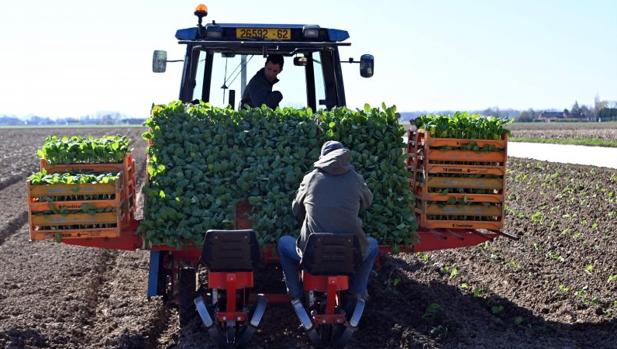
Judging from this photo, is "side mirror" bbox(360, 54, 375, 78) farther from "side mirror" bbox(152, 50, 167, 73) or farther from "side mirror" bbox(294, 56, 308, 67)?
"side mirror" bbox(152, 50, 167, 73)

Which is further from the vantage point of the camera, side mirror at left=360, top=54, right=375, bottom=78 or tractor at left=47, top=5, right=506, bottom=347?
side mirror at left=360, top=54, right=375, bottom=78

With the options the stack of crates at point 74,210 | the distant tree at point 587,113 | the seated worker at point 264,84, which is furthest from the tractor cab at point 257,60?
the distant tree at point 587,113

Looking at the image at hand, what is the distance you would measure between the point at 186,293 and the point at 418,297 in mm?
2370

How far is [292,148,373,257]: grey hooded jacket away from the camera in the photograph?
689 centimetres

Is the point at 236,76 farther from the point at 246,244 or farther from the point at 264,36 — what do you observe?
the point at 246,244

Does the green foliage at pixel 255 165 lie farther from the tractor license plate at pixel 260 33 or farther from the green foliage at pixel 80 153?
the tractor license plate at pixel 260 33

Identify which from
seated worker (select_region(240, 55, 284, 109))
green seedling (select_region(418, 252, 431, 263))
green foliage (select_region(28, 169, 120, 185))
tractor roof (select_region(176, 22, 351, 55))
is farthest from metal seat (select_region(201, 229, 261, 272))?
green seedling (select_region(418, 252, 431, 263))

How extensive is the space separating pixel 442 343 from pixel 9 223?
1000 centimetres

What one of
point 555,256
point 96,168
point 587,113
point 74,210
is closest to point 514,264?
point 555,256

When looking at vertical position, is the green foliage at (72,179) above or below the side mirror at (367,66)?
below

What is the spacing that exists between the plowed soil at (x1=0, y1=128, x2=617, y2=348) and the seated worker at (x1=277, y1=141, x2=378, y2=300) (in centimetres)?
79

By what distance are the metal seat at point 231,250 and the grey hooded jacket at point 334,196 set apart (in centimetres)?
47

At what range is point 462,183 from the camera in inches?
304

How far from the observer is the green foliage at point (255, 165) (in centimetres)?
730
